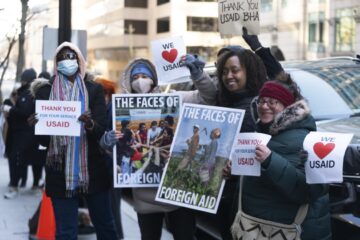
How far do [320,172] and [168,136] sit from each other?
114 centimetres

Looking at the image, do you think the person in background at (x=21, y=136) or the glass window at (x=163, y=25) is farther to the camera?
the glass window at (x=163, y=25)

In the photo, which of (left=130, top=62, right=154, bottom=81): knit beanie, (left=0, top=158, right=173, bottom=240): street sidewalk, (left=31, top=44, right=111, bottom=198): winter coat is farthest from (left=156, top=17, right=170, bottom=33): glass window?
(left=130, top=62, right=154, bottom=81): knit beanie

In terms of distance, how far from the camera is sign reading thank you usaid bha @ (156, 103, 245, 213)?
3.55 m

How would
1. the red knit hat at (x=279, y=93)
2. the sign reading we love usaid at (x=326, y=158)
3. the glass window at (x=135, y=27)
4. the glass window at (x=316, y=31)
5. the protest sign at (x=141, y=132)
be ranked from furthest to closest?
the glass window at (x=135, y=27), the glass window at (x=316, y=31), the protest sign at (x=141, y=132), the red knit hat at (x=279, y=93), the sign reading we love usaid at (x=326, y=158)

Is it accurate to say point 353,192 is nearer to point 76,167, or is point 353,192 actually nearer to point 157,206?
point 157,206

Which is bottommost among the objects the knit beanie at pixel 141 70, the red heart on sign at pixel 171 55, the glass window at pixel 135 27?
the knit beanie at pixel 141 70

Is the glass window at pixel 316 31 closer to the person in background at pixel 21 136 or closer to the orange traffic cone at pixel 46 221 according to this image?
the person in background at pixel 21 136

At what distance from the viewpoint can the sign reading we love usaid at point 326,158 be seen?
3.03 m

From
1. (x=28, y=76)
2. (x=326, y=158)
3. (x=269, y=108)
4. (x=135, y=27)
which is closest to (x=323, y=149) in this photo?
(x=326, y=158)

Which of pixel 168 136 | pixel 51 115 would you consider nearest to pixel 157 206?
pixel 168 136

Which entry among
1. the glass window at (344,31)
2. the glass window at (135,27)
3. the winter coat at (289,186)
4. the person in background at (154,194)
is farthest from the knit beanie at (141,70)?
the glass window at (135,27)

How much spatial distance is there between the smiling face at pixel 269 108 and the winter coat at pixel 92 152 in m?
1.36

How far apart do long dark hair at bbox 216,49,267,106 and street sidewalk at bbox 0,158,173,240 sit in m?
2.53

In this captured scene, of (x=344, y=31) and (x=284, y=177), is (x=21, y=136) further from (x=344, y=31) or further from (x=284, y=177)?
(x=344, y=31)
